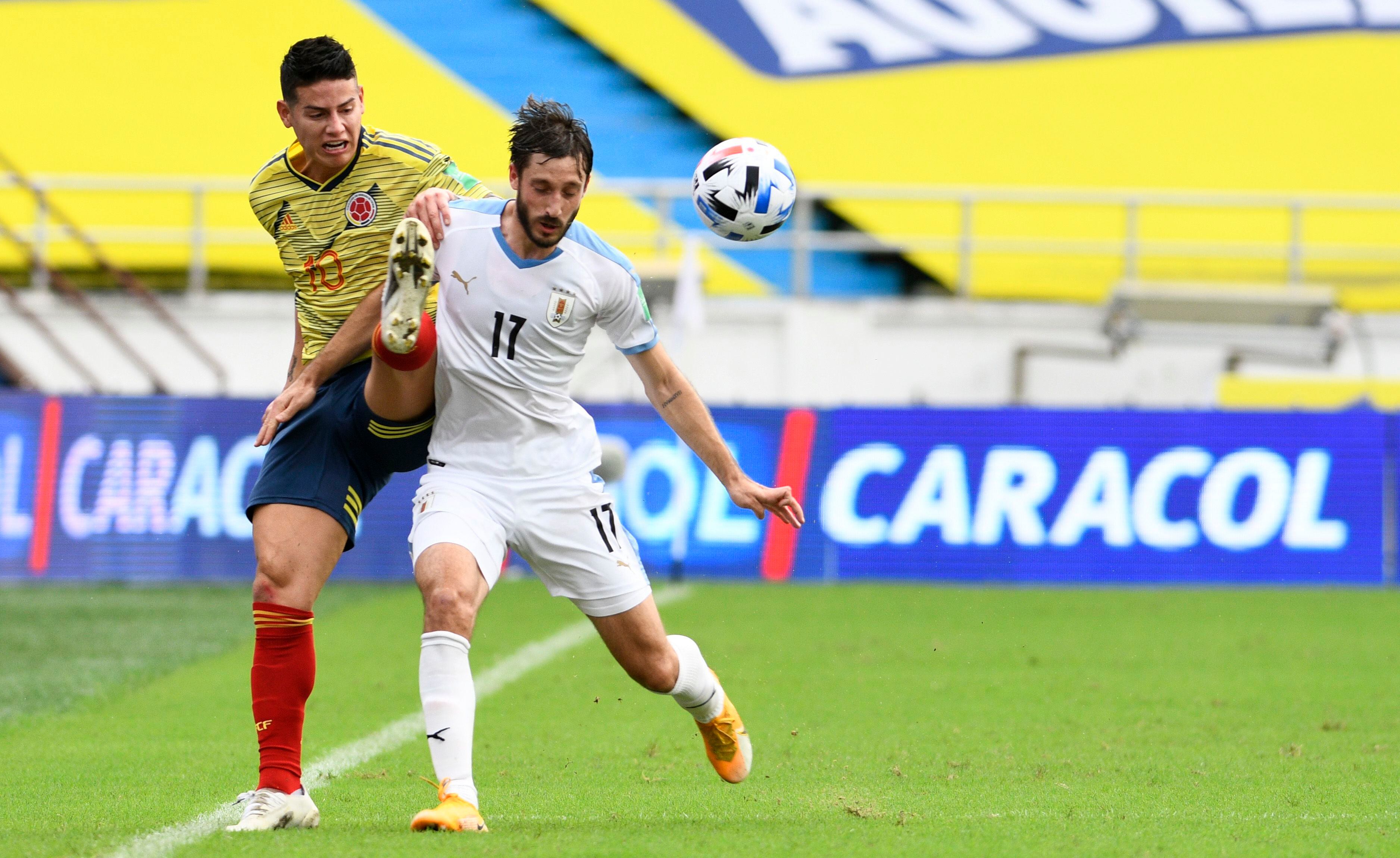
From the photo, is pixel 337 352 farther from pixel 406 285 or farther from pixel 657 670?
pixel 657 670

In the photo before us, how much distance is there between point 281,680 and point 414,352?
3.36ft

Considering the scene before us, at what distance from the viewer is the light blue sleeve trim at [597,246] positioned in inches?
193

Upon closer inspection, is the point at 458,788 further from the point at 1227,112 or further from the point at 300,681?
the point at 1227,112

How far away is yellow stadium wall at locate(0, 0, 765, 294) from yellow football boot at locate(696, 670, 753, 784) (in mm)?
13830

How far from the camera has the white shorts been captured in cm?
471

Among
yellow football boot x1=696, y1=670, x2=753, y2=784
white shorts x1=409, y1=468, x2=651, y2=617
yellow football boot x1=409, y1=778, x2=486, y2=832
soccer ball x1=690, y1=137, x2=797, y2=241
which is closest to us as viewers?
yellow football boot x1=409, y1=778, x2=486, y2=832

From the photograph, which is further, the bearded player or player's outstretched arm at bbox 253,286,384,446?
player's outstretched arm at bbox 253,286,384,446

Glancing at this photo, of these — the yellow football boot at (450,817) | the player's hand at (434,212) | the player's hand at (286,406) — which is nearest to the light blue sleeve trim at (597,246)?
the player's hand at (434,212)

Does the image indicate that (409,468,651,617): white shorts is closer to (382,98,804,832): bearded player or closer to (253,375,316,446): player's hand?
(382,98,804,832): bearded player

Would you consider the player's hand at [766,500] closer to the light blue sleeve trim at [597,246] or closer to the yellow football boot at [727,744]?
the light blue sleeve trim at [597,246]

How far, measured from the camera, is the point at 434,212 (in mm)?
4781

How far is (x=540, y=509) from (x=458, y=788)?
2.73 ft

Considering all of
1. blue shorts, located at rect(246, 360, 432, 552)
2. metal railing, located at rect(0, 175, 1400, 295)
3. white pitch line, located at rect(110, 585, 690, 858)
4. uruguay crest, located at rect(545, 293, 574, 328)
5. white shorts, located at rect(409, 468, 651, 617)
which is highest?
metal railing, located at rect(0, 175, 1400, 295)

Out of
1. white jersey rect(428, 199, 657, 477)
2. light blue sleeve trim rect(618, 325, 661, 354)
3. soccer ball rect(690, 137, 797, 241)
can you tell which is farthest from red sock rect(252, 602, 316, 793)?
soccer ball rect(690, 137, 797, 241)
